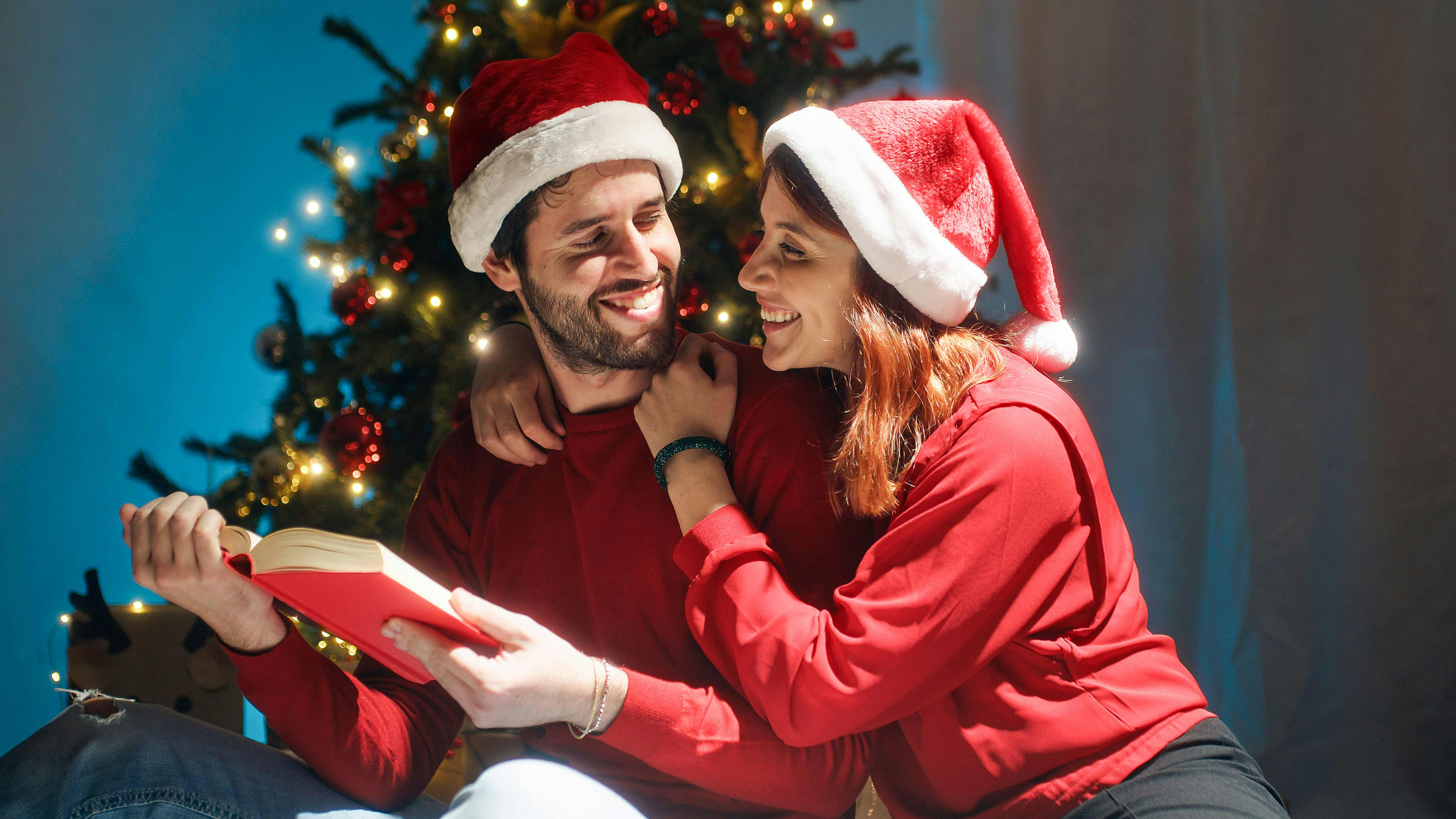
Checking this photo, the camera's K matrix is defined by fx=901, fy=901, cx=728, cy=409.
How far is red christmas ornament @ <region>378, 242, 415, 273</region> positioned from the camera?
207 cm

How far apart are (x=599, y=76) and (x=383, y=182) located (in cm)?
90

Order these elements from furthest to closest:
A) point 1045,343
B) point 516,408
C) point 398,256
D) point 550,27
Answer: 1. point 398,256
2. point 550,27
3. point 516,408
4. point 1045,343

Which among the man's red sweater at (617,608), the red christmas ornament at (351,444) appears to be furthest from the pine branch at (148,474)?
the man's red sweater at (617,608)

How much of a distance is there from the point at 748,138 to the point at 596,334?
2.93ft

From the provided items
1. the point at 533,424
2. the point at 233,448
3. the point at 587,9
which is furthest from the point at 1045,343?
the point at 233,448

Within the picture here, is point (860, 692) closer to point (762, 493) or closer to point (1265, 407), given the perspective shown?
point (762, 493)

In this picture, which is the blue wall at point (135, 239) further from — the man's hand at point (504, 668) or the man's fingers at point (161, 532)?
the man's hand at point (504, 668)

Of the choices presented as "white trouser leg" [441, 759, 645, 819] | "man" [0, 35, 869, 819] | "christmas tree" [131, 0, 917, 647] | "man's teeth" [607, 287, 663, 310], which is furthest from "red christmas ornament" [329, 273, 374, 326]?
"white trouser leg" [441, 759, 645, 819]

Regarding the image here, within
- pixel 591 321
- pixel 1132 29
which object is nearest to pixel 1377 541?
pixel 1132 29

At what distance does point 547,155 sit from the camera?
1.23m

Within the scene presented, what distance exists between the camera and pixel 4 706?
2.44m

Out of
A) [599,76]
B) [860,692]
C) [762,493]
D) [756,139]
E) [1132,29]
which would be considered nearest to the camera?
[860,692]

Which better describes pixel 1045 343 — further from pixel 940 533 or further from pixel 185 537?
pixel 185 537

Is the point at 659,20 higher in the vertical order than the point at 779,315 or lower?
higher
